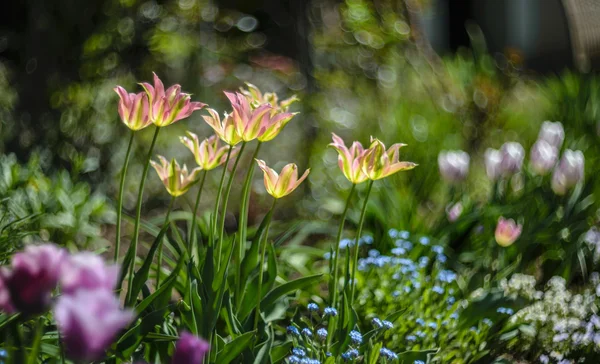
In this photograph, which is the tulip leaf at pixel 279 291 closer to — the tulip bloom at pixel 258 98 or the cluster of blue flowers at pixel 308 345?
the cluster of blue flowers at pixel 308 345

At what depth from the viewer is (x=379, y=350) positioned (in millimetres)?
1380

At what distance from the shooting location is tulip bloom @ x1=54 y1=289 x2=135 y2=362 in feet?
2.21

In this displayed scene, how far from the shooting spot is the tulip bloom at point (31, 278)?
76cm

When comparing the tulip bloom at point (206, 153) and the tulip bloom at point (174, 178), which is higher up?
the tulip bloom at point (206, 153)

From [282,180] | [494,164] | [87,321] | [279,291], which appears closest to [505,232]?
[494,164]

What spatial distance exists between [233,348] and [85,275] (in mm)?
576

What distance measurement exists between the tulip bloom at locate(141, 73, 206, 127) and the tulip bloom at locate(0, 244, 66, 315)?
0.58 metres

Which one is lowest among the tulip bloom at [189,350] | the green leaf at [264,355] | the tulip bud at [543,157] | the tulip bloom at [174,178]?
the tulip bud at [543,157]

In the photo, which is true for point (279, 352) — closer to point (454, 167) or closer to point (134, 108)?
point (134, 108)

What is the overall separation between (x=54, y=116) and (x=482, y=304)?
7.14ft

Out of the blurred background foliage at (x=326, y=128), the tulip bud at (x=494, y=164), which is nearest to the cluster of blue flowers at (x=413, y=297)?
the blurred background foliage at (x=326, y=128)

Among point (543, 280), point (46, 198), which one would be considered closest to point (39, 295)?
point (46, 198)

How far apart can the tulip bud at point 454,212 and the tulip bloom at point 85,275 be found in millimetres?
1822

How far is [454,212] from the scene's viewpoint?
2.42 metres
